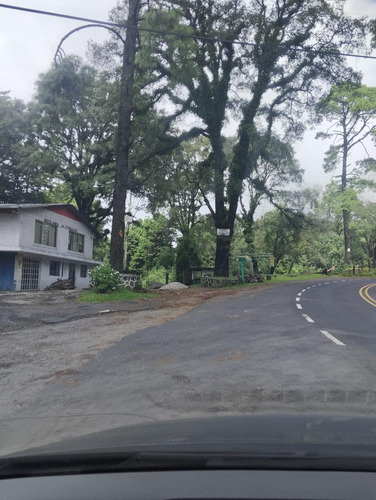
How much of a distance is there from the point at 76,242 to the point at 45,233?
246 inches

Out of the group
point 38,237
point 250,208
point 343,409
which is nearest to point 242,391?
point 343,409

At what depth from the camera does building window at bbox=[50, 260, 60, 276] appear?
3400 cm

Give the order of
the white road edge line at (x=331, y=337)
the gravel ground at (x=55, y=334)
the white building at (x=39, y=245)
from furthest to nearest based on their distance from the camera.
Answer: the white building at (x=39, y=245)
the white road edge line at (x=331, y=337)
the gravel ground at (x=55, y=334)

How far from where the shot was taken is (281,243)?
56.8 metres

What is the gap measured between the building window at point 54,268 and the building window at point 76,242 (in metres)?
1.71

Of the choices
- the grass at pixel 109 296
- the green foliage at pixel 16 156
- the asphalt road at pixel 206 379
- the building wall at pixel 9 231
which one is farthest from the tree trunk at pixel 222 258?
the asphalt road at pixel 206 379

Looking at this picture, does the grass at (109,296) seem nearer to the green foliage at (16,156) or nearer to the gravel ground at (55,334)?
the gravel ground at (55,334)

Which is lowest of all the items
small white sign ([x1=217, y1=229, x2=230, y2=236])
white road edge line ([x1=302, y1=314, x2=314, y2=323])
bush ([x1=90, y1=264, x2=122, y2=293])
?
white road edge line ([x1=302, y1=314, x2=314, y2=323])

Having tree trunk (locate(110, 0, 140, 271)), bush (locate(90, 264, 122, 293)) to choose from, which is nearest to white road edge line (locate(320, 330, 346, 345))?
bush (locate(90, 264, 122, 293))

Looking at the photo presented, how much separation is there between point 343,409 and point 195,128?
29.3 metres

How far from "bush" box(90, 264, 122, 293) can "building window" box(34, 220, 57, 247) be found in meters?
10.7

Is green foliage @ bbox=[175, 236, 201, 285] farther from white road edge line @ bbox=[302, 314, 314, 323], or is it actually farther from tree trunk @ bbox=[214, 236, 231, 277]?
white road edge line @ bbox=[302, 314, 314, 323]

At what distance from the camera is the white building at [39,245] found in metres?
27.9

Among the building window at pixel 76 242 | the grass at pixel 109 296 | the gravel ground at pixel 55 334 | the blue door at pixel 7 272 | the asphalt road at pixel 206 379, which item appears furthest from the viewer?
the building window at pixel 76 242
